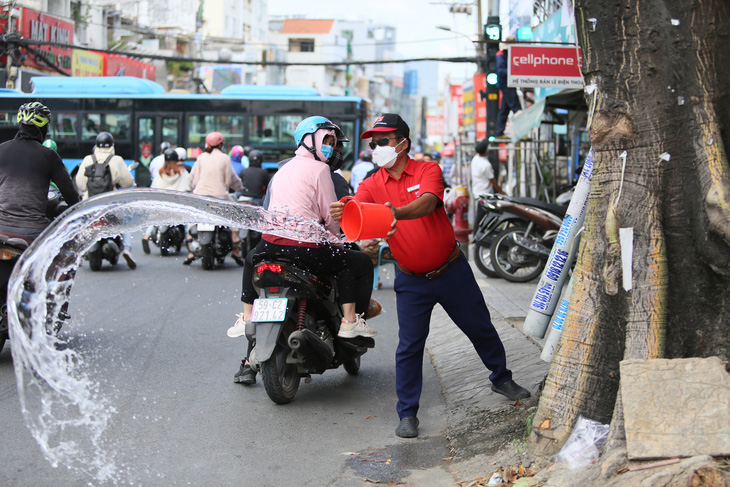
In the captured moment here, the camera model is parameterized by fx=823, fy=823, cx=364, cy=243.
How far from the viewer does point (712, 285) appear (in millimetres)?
3926

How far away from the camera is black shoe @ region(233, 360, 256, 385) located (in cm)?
609

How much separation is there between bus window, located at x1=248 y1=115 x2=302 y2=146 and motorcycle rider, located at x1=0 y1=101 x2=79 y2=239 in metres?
17.6

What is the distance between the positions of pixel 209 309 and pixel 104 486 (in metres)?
5.26

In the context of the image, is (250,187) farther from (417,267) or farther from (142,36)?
(142,36)

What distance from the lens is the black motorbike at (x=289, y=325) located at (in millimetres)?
5242

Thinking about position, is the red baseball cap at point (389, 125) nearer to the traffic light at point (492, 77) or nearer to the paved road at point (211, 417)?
the paved road at point (211, 417)

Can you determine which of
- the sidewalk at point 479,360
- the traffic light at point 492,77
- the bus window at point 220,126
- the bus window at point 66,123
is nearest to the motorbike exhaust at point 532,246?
the sidewalk at point 479,360

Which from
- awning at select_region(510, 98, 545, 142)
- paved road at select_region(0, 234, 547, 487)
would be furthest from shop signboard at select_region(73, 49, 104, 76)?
paved road at select_region(0, 234, 547, 487)

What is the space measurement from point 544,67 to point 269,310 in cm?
687

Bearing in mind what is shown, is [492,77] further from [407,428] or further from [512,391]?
[407,428]

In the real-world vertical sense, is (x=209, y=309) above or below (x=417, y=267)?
below

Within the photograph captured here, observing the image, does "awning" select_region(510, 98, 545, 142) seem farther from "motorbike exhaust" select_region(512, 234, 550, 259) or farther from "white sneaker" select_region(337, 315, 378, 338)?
"white sneaker" select_region(337, 315, 378, 338)

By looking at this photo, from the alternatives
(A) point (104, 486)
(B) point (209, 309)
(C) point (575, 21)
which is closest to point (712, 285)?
(C) point (575, 21)

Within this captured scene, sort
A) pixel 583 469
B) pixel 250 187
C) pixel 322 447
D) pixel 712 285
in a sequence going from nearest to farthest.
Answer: pixel 583 469, pixel 712 285, pixel 322 447, pixel 250 187
